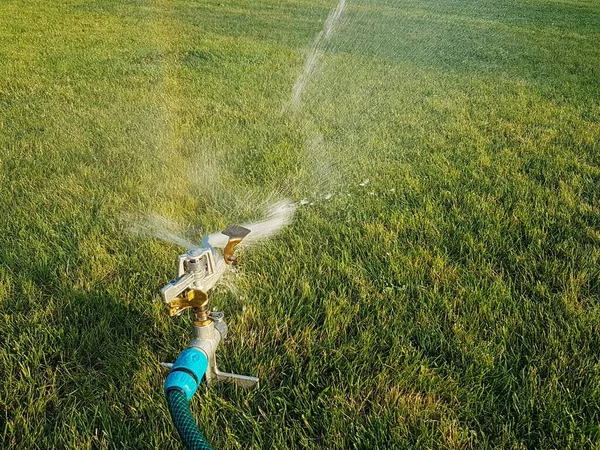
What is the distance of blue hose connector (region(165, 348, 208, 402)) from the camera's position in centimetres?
146

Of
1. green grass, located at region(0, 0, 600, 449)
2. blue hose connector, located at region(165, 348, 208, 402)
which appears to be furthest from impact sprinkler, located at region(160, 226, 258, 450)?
green grass, located at region(0, 0, 600, 449)

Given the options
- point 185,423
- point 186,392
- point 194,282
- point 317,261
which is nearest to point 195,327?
point 194,282

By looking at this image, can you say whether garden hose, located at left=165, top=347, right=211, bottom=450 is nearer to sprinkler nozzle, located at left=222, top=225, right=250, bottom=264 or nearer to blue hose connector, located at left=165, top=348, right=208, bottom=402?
blue hose connector, located at left=165, top=348, right=208, bottom=402

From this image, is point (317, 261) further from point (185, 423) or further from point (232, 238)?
point (185, 423)

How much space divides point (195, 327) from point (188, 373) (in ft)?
0.73

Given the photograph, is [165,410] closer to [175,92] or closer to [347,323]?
[347,323]

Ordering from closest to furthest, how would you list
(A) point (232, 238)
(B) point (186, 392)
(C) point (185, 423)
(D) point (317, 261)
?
(C) point (185, 423) → (B) point (186, 392) → (A) point (232, 238) → (D) point (317, 261)

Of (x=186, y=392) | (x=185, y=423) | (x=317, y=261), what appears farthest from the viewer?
(x=317, y=261)

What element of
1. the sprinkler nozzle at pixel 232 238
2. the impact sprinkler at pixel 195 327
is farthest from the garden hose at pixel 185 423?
the sprinkler nozzle at pixel 232 238

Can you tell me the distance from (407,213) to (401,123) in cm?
219

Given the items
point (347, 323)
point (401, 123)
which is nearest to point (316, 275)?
point (347, 323)

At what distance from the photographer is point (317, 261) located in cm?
270

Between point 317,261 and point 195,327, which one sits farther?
point 317,261

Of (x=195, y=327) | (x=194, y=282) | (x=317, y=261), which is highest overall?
(x=194, y=282)
